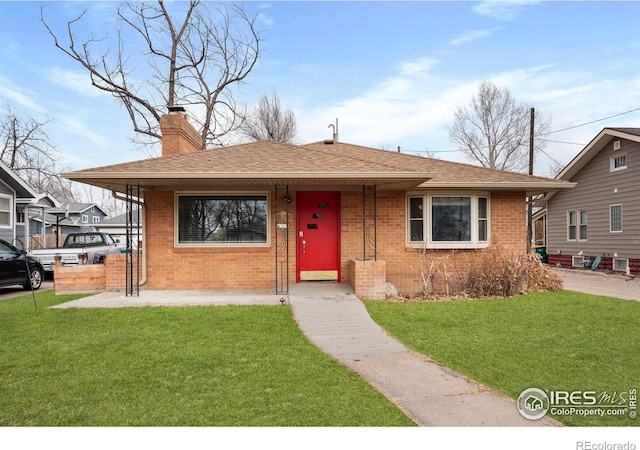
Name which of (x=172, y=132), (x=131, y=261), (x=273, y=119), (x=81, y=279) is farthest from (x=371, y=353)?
(x=273, y=119)

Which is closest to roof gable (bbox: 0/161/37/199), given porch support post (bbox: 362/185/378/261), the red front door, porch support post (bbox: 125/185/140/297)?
porch support post (bbox: 125/185/140/297)

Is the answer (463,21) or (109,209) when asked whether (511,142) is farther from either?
(109,209)

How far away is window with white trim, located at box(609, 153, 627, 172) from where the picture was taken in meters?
15.8

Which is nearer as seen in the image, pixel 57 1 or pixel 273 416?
pixel 273 416

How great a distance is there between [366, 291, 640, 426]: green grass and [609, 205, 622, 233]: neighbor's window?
8894 mm

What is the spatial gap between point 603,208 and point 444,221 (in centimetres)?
1071

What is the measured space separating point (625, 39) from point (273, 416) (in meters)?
12.7

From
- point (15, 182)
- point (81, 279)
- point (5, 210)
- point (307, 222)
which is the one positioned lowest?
point (81, 279)

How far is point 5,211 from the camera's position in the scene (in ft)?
56.0

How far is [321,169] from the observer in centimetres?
855

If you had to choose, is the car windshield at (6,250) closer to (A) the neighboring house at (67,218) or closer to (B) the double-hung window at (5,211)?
(B) the double-hung window at (5,211)

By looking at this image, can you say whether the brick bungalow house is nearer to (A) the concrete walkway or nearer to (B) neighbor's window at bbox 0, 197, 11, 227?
(A) the concrete walkway

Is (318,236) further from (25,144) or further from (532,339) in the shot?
(25,144)

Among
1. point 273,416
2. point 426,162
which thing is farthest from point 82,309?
point 426,162
